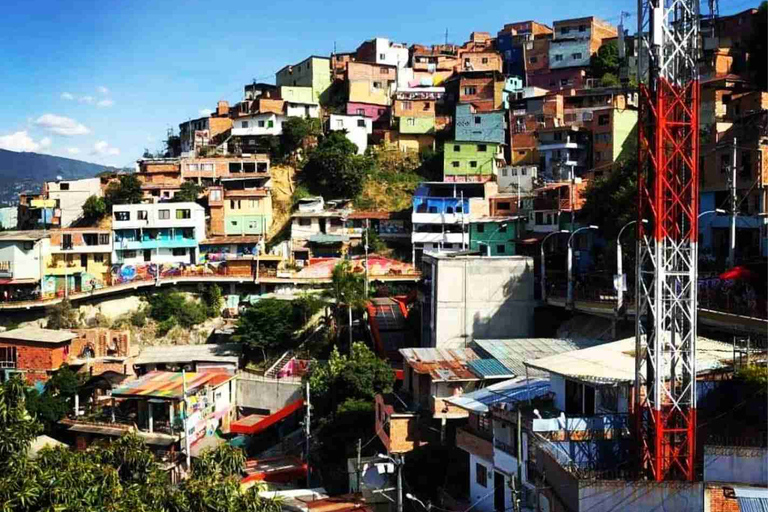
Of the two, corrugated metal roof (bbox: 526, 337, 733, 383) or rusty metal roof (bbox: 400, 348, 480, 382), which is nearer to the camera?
corrugated metal roof (bbox: 526, 337, 733, 383)

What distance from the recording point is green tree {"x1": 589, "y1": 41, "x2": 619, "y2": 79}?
198 ft

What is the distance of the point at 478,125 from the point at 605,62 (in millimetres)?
11988

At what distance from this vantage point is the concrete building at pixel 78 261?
149 feet

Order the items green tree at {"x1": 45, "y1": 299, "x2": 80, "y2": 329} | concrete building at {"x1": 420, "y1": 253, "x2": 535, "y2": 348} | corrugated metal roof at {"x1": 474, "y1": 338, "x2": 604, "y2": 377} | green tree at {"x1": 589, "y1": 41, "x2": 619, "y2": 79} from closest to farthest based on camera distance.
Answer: corrugated metal roof at {"x1": 474, "y1": 338, "x2": 604, "y2": 377}
concrete building at {"x1": 420, "y1": 253, "x2": 535, "y2": 348}
green tree at {"x1": 45, "y1": 299, "x2": 80, "y2": 329}
green tree at {"x1": 589, "y1": 41, "x2": 619, "y2": 79}

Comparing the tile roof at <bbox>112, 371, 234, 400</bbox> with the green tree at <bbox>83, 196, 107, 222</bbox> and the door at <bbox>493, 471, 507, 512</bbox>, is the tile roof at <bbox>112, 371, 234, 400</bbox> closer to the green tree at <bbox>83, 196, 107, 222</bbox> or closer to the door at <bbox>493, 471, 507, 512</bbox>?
the door at <bbox>493, 471, 507, 512</bbox>

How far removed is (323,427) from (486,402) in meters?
9.77

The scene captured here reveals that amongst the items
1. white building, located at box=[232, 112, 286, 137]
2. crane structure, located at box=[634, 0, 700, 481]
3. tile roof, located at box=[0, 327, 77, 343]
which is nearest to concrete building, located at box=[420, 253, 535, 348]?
crane structure, located at box=[634, 0, 700, 481]

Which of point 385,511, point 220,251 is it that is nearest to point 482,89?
point 220,251

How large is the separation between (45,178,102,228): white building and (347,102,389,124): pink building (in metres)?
18.8

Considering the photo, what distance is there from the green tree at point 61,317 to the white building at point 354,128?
2170cm

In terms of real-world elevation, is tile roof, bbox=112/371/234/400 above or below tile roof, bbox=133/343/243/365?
below

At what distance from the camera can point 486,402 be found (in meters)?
21.9

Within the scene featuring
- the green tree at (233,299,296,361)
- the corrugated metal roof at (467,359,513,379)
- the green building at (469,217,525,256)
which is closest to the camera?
the corrugated metal roof at (467,359,513,379)

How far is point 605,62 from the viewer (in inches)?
2386
